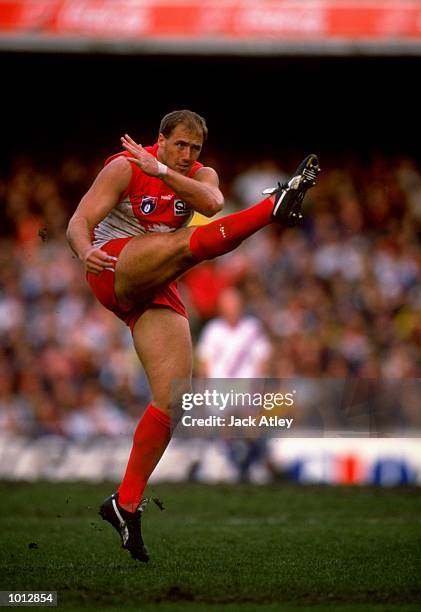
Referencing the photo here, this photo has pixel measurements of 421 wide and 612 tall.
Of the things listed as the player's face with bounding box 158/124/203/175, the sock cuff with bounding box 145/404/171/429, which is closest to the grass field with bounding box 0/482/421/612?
the sock cuff with bounding box 145/404/171/429

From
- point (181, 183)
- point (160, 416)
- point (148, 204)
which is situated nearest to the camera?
point (181, 183)

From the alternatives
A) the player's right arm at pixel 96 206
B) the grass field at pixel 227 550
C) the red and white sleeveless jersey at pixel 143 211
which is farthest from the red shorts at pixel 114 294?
the grass field at pixel 227 550

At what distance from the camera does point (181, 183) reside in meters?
6.35

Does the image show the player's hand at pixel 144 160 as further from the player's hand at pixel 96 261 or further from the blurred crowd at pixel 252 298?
the blurred crowd at pixel 252 298

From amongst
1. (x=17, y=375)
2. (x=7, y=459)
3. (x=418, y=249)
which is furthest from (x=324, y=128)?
(x=7, y=459)

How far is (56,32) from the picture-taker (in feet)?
51.4

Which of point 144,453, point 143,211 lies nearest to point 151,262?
point 143,211

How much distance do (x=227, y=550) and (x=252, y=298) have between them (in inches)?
284

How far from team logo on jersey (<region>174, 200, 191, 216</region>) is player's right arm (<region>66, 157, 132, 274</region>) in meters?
0.37

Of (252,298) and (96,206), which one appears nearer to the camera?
(96,206)

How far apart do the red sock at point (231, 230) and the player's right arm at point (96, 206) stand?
0.50 m

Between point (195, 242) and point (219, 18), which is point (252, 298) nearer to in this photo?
point (219, 18)

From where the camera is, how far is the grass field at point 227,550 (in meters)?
5.58

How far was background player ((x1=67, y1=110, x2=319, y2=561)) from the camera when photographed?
6.27m
